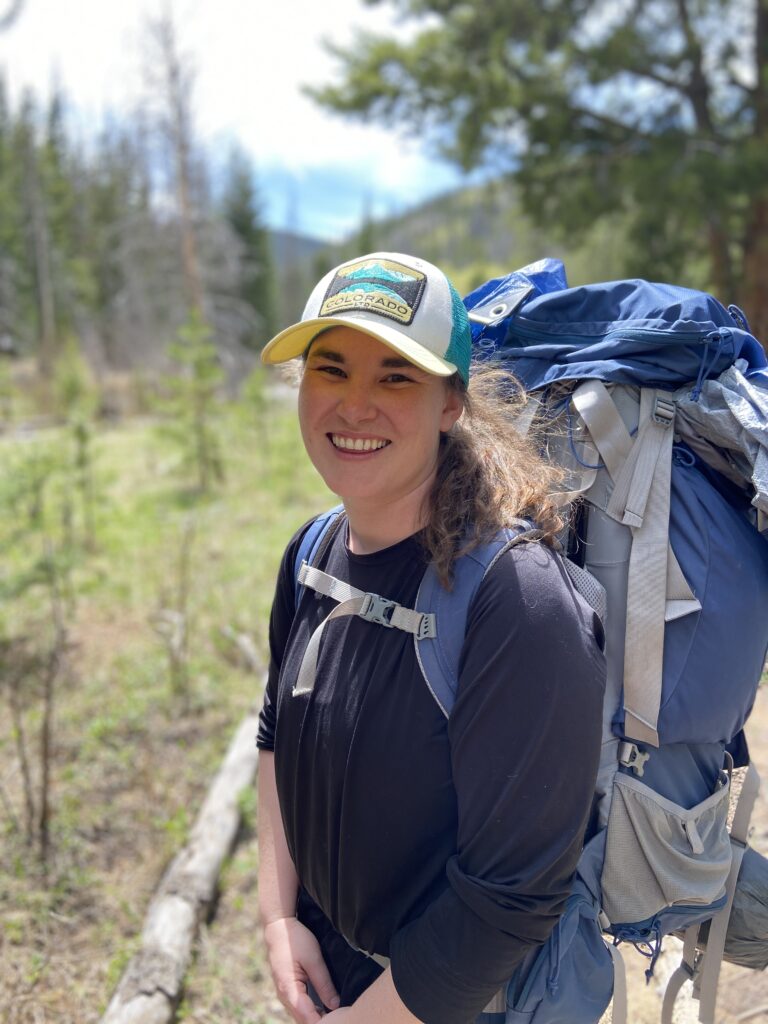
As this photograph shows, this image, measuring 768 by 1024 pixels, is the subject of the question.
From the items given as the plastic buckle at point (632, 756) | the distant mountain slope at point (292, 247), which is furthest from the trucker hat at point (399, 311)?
the distant mountain slope at point (292, 247)

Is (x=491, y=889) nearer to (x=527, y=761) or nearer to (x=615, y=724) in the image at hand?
(x=527, y=761)

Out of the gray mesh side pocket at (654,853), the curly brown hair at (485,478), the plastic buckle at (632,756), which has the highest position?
the curly brown hair at (485,478)

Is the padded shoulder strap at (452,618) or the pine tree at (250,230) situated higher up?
the pine tree at (250,230)

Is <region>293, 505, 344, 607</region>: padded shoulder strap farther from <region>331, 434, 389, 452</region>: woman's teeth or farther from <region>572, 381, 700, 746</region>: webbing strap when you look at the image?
<region>572, 381, 700, 746</region>: webbing strap

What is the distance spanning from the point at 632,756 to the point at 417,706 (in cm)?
40

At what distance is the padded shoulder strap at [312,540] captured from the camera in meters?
1.61

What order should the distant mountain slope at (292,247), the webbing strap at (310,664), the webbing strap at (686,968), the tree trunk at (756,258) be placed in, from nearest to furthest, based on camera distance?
1. the webbing strap at (310,664)
2. the webbing strap at (686,968)
3. the tree trunk at (756,258)
4. the distant mountain slope at (292,247)

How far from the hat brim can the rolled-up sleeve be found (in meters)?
0.34

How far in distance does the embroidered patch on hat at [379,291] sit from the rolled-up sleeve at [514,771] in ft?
1.52

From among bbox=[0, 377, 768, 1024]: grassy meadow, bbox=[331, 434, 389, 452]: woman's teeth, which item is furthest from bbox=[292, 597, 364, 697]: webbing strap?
bbox=[0, 377, 768, 1024]: grassy meadow

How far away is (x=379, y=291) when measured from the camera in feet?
4.29

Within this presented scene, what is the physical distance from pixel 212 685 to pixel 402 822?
383 cm

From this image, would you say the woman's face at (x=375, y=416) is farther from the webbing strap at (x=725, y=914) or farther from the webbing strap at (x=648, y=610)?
the webbing strap at (x=725, y=914)

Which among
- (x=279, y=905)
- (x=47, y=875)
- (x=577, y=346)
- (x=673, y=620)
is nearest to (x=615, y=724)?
(x=673, y=620)
